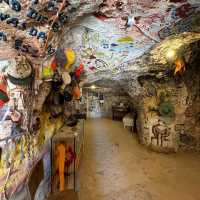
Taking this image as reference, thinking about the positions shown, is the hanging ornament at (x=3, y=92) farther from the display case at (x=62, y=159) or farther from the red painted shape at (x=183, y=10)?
the red painted shape at (x=183, y=10)

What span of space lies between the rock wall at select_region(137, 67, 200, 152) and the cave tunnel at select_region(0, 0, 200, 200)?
0.03 m

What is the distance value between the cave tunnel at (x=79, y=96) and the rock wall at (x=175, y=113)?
3 centimetres

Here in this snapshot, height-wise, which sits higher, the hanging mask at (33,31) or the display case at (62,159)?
the hanging mask at (33,31)

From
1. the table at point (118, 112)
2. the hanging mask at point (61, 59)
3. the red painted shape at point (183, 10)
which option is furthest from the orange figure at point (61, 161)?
the table at point (118, 112)

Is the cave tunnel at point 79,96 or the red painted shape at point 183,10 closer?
the cave tunnel at point 79,96

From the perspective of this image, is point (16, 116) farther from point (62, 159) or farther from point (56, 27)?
point (62, 159)

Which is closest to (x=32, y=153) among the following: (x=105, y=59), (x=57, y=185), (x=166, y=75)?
(x=57, y=185)

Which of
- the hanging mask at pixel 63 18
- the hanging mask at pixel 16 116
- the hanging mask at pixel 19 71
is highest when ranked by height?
the hanging mask at pixel 63 18

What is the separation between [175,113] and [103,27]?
3.76m

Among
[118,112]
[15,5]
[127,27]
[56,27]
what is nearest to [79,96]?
[127,27]

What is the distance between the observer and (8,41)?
1.57m

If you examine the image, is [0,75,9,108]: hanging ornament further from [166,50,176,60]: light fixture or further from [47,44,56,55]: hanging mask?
[166,50,176,60]: light fixture

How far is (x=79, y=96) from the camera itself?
397 cm

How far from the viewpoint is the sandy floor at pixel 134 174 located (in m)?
3.35
